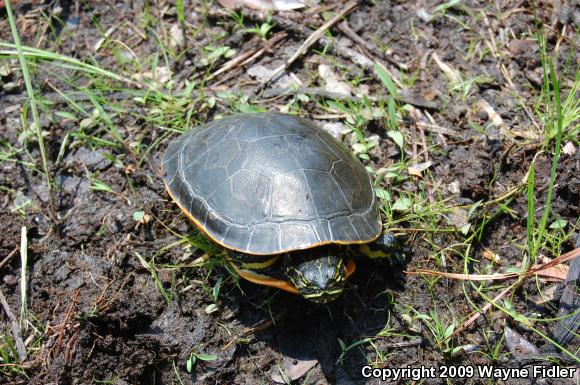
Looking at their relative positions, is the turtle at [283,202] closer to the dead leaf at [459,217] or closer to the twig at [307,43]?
the dead leaf at [459,217]

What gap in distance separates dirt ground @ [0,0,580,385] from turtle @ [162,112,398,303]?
349mm

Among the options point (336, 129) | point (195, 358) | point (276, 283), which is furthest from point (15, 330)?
point (336, 129)

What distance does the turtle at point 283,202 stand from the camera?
3.31m

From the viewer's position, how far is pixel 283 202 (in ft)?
11.2

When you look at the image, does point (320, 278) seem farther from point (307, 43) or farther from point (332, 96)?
point (307, 43)

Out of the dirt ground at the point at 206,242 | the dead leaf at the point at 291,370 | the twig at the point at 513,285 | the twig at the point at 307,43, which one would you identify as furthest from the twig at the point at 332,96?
the dead leaf at the point at 291,370

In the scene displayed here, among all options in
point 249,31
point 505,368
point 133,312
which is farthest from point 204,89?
point 505,368

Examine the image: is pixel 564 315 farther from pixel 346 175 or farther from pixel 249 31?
pixel 249 31

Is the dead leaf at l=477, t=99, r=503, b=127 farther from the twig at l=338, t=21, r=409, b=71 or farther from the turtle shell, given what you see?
the turtle shell

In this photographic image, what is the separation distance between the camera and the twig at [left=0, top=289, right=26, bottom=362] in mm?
3613

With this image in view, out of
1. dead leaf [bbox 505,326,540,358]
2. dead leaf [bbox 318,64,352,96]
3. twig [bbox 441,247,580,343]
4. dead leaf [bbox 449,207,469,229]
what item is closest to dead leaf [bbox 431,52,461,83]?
dead leaf [bbox 318,64,352,96]

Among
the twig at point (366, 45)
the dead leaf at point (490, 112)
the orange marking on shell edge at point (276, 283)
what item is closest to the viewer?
the orange marking on shell edge at point (276, 283)

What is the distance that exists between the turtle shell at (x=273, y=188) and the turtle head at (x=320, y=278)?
15 cm

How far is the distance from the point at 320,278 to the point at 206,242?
1.11m
